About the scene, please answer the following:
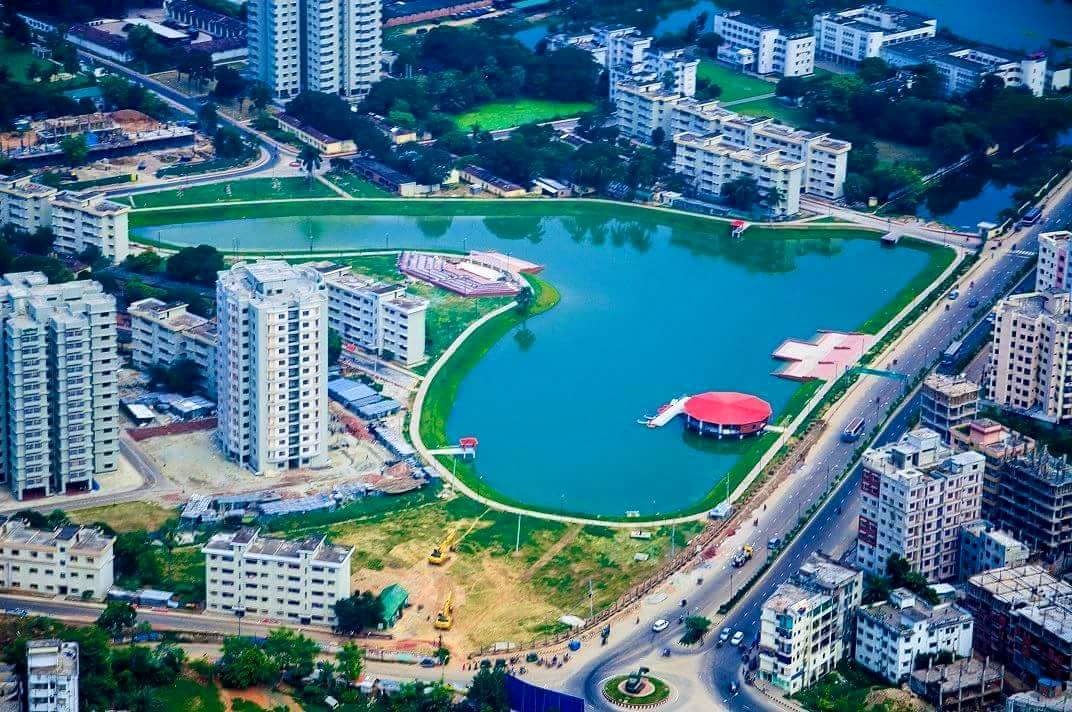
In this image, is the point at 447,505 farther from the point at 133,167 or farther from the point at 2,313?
the point at 133,167

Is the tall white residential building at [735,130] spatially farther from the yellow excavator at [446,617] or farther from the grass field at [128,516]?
the yellow excavator at [446,617]

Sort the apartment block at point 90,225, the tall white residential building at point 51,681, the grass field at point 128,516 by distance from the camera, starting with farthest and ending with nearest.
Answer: the apartment block at point 90,225 < the grass field at point 128,516 < the tall white residential building at point 51,681

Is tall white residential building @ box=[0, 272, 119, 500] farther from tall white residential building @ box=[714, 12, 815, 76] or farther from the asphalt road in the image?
tall white residential building @ box=[714, 12, 815, 76]

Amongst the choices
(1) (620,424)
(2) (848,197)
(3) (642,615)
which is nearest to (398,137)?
(2) (848,197)

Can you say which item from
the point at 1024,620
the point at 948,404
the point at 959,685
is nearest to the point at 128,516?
the point at 948,404

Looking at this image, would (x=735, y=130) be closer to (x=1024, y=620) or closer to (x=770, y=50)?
(x=770, y=50)

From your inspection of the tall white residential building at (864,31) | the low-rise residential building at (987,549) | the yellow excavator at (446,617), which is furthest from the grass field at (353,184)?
A: the low-rise residential building at (987,549)
